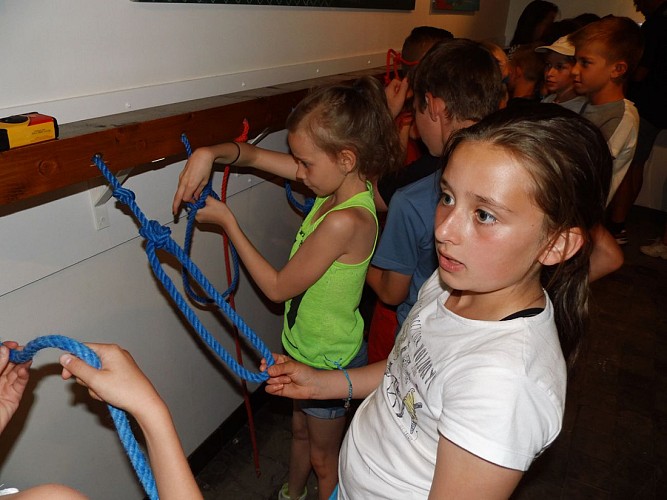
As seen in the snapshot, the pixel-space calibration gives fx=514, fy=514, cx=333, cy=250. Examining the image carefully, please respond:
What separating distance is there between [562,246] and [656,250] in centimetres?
372

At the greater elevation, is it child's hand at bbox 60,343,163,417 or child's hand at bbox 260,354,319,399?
child's hand at bbox 60,343,163,417

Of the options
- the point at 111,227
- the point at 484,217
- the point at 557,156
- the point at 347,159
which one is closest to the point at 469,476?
the point at 484,217

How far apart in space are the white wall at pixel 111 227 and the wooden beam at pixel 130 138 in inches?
3.2

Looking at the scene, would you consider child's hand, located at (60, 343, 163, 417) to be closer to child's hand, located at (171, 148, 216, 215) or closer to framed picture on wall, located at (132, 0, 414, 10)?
child's hand, located at (171, 148, 216, 215)

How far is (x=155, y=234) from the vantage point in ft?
3.54

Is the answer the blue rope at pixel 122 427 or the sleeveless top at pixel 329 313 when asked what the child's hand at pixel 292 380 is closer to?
the sleeveless top at pixel 329 313

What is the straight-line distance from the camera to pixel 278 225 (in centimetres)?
206

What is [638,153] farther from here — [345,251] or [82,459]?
[82,459]

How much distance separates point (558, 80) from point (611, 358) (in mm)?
1512

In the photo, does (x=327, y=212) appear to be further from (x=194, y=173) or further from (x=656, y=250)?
(x=656, y=250)

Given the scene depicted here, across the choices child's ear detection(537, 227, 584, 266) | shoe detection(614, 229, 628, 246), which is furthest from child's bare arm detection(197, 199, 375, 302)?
shoe detection(614, 229, 628, 246)

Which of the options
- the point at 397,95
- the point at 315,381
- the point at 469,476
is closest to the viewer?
the point at 469,476

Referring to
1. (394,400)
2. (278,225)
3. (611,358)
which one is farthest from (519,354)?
(611,358)

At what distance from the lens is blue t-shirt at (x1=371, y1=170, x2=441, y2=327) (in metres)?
1.35
